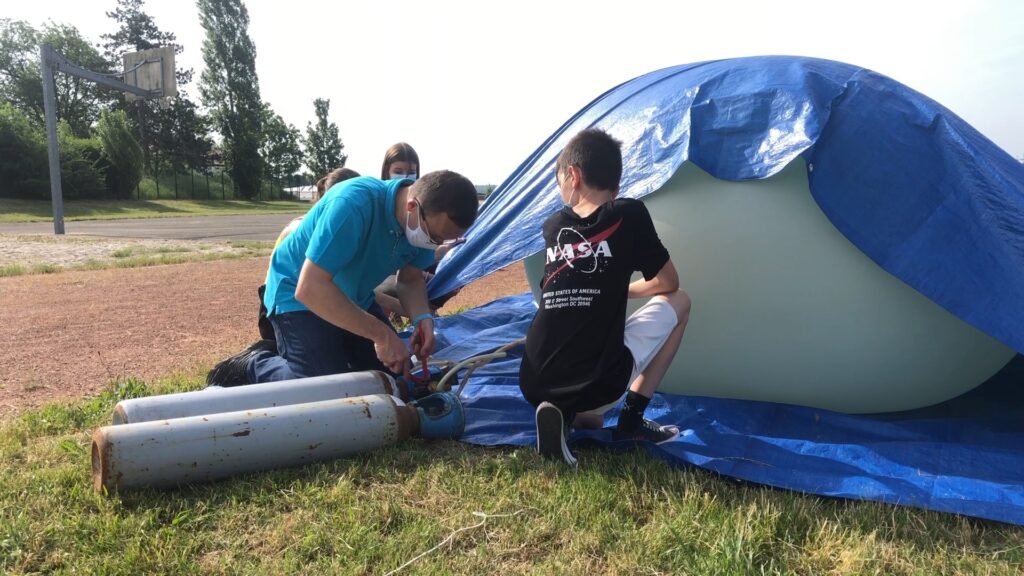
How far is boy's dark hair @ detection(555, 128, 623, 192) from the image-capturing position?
2561 millimetres

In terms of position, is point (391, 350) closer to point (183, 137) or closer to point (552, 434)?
point (552, 434)

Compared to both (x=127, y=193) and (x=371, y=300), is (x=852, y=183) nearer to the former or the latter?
(x=371, y=300)

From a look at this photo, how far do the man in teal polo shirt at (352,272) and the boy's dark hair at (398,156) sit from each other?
1425 millimetres

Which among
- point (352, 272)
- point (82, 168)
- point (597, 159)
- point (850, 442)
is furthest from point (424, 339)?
point (82, 168)

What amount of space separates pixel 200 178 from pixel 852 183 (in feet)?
136

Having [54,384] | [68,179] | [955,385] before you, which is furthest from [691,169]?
[68,179]

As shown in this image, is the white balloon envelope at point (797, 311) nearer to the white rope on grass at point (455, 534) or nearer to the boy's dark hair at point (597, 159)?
the boy's dark hair at point (597, 159)

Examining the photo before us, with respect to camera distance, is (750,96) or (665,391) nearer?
(750,96)

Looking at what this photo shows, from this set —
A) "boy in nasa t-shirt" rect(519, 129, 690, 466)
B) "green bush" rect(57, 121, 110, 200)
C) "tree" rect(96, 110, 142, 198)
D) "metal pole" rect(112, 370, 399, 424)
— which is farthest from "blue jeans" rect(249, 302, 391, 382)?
"tree" rect(96, 110, 142, 198)

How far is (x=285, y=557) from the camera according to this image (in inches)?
75.3

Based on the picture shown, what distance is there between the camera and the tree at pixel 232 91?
128 feet

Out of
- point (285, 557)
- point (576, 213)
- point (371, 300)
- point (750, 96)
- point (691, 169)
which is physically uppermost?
point (750, 96)

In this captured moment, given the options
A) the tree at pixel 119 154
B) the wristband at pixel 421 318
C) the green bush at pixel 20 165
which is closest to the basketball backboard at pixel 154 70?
the green bush at pixel 20 165

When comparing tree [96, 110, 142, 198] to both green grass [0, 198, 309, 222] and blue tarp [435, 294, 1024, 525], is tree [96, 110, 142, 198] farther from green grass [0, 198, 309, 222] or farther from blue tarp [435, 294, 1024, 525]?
blue tarp [435, 294, 1024, 525]
